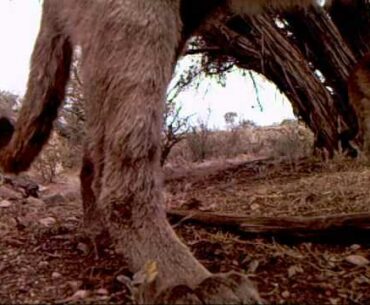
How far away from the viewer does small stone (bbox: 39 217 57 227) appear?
12.3 ft

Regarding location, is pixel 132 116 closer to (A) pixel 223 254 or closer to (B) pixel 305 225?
(A) pixel 223 254

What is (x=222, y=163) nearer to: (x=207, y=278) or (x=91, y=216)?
(x=91, y=216)

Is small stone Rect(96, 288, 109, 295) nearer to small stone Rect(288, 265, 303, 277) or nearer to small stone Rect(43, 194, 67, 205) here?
small stone Rect(288, 265, 303, 277)

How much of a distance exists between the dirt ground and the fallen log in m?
0.04

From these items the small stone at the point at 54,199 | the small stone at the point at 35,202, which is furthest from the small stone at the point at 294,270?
the small stone at the point at 54,199

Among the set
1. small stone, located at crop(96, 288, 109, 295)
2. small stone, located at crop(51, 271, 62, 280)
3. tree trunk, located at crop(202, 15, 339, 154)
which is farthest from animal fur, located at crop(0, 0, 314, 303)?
tree trunk, located at crop(202, 15, 339, 154)

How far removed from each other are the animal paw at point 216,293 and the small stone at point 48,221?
1697mm

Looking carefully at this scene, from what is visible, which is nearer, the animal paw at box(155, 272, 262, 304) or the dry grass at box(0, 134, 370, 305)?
the animal paw at box(155, 272, 262, 304)

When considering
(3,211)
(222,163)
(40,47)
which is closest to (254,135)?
(222,163)

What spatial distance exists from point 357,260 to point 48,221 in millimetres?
1825

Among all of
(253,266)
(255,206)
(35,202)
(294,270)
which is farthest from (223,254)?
(35,202)

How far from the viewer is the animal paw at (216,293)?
2145 millimetres

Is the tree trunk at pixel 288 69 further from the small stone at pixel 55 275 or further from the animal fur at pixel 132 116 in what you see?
the small stone at pixel 55 275

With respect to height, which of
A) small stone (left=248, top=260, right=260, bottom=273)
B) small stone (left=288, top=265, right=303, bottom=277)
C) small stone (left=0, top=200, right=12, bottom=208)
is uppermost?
small stone (left=0, top=200, right=12, bottom=208)
